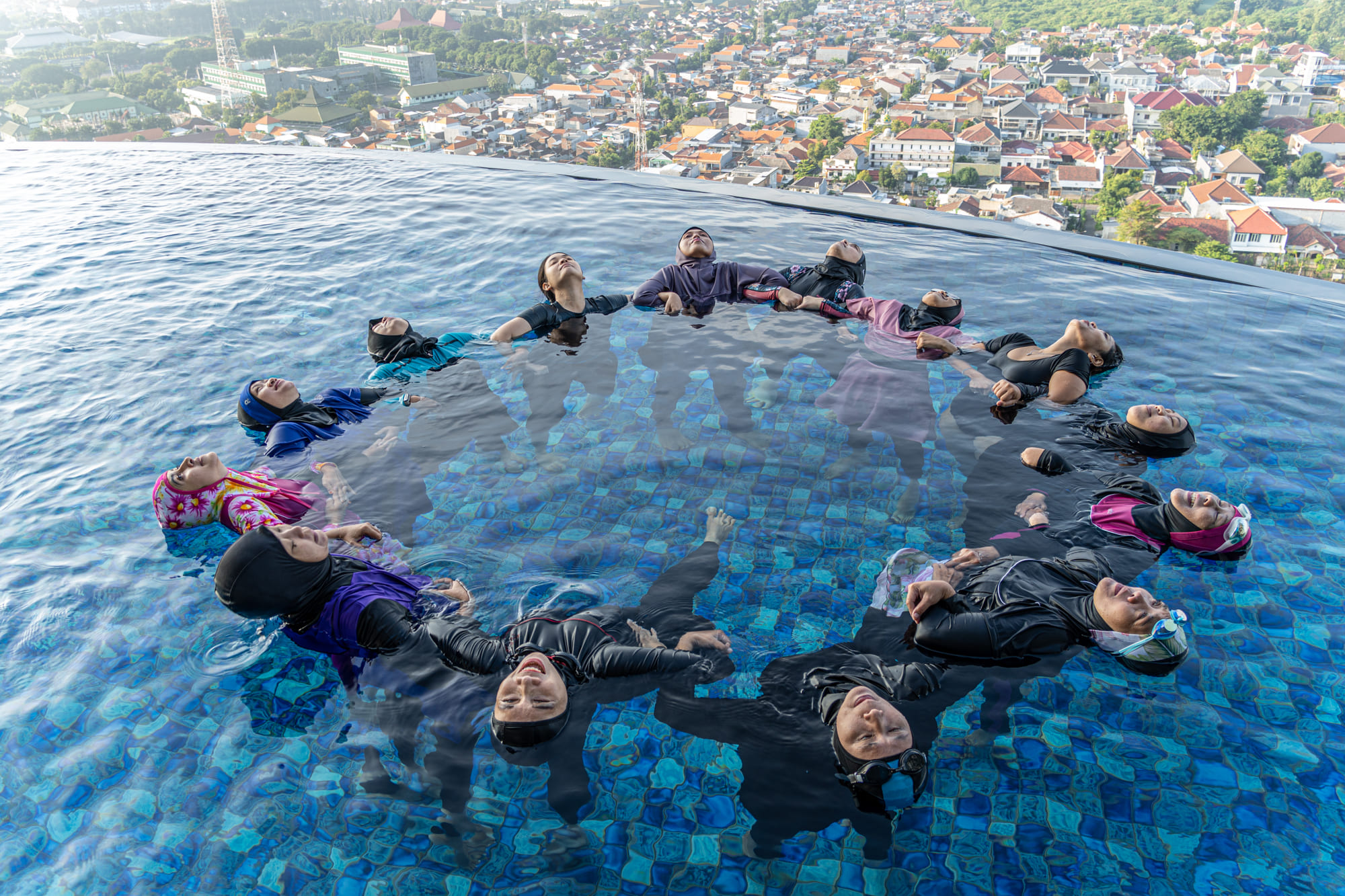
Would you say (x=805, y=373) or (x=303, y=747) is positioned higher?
(x=805, y=373)

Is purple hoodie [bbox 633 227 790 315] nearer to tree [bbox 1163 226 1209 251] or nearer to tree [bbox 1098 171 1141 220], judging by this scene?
tree [bbox 1163 226 1209 251]

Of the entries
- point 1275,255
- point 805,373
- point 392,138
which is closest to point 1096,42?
point 1275,255

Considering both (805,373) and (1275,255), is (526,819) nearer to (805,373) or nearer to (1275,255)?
(805,373)

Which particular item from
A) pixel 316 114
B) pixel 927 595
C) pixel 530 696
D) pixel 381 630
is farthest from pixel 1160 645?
pixel 316 114

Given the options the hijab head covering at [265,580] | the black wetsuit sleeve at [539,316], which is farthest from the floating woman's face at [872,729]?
the black wetsuit sleeve at [539,316]

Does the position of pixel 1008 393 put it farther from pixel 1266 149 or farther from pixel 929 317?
pixel 1266 149

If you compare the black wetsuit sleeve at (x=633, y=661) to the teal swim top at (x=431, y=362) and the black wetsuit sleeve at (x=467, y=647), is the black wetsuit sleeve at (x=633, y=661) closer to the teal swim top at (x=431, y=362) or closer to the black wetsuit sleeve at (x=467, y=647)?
the black wetsuit sleeve at (x=467, y=647)

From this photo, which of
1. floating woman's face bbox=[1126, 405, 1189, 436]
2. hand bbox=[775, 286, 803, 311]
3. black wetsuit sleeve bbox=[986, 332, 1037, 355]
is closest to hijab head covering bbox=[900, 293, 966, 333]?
black wetsuit sleeve bbox=[986, 332, 1037, 355]
